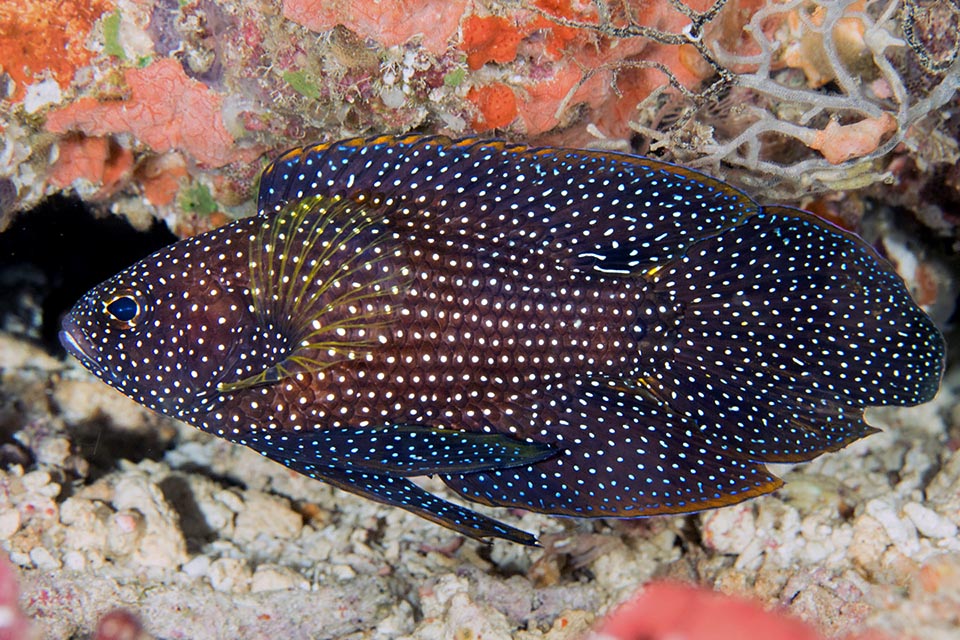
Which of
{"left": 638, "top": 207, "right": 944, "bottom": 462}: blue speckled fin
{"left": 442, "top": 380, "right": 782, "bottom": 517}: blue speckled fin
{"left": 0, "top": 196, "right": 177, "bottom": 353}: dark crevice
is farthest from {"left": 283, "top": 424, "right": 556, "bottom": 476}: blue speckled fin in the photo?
{"left": 0, "top": 196, "right": 177, "bottom": 353}: dark crevice

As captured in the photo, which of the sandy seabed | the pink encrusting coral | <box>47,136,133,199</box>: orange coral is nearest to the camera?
the pink encrusting coral

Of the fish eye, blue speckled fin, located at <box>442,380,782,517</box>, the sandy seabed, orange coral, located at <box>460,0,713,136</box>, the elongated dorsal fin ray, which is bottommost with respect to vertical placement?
the sandy seabed

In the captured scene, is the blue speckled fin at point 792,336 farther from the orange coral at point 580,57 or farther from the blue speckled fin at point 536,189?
Result: the orange coral at point 580,57

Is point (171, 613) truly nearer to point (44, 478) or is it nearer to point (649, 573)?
point (44, 478)

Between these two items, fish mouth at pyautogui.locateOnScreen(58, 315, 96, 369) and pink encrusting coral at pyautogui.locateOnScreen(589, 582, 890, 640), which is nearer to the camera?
pink encrusting coral at pyautogui.locateOnScreen(589, 582, 890, 640)

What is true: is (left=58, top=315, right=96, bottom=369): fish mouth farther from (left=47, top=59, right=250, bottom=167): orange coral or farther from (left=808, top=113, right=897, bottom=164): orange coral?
(left=808, top=113, right=897, bottom=164): orange coral

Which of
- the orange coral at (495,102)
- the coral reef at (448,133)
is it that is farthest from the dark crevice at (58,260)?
the orange coral at (495,102)

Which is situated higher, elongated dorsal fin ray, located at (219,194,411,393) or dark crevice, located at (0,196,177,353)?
elongated dorsal fin ray, located at (219,194,411,393)

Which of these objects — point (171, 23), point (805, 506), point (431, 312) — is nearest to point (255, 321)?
point (431, 312)

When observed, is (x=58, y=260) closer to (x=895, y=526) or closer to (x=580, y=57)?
(x=580, y=57)
